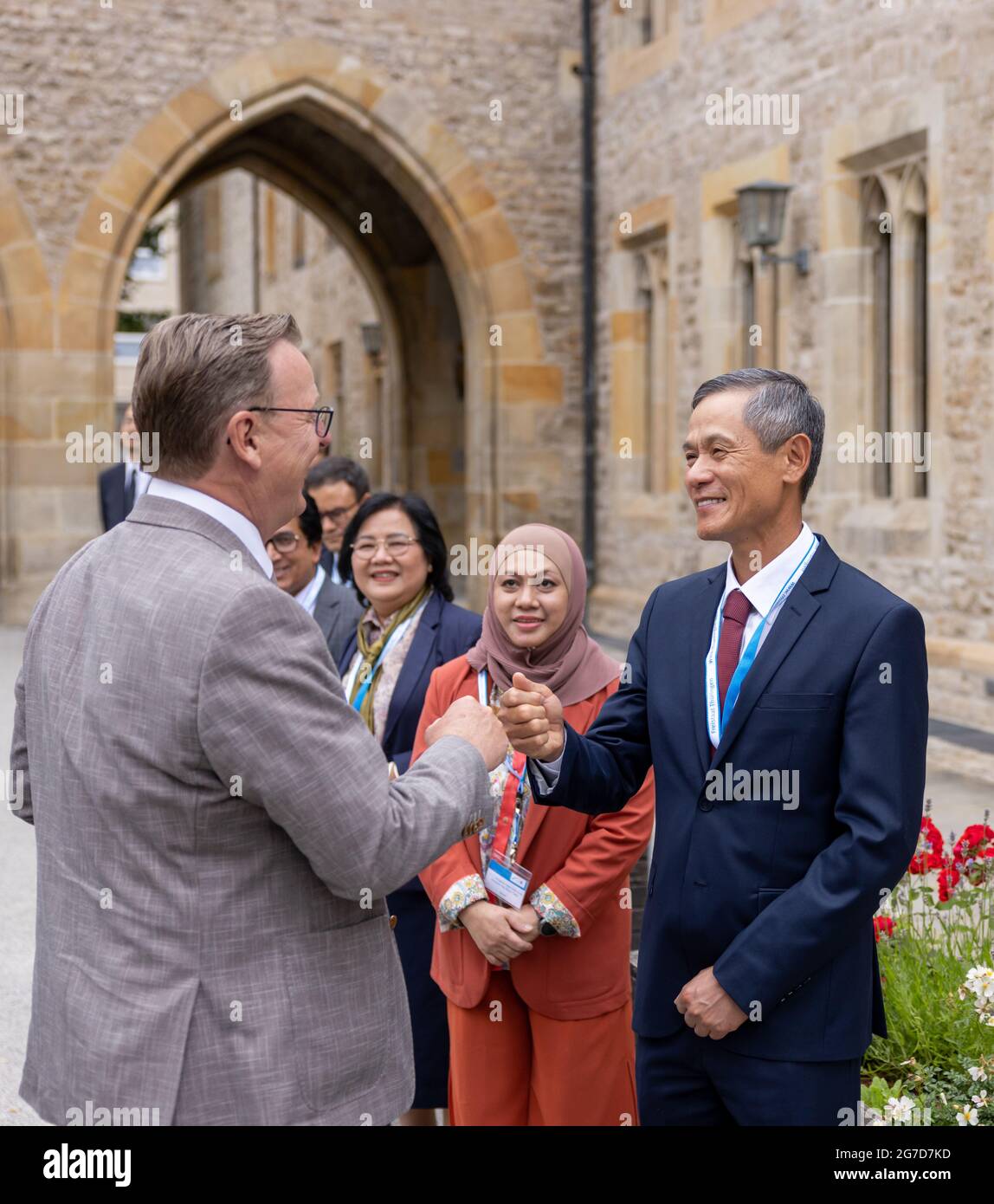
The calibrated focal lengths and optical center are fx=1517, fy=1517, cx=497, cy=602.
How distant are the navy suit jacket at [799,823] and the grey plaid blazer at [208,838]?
0.57 m

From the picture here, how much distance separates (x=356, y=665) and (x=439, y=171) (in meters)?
10.9

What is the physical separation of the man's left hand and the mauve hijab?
3.13 feet

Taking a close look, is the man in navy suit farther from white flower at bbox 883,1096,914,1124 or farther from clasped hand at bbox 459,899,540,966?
clasped hand at bbox 459,899,540,966

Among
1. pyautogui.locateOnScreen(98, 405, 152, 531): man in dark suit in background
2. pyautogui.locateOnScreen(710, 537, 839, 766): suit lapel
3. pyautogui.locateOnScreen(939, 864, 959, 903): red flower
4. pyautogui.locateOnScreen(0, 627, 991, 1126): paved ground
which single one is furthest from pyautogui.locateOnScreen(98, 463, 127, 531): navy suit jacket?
pyautogui.locateOnScreen(710, 537, 839, 766): suit lapel

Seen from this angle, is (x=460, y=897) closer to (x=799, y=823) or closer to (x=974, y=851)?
(x=799, y=823)

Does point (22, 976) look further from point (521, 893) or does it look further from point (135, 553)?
point (135, 553)

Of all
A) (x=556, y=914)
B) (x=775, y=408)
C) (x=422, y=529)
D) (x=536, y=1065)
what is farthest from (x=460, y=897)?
(x=775, y=408)

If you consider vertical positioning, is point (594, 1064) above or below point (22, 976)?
above

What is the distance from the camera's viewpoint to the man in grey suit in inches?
71.0

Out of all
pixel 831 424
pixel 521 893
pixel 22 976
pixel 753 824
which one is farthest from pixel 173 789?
pixel 831 424

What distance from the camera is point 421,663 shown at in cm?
374

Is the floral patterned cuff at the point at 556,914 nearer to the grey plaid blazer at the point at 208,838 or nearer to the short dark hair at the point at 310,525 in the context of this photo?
the grey plaid blazer at the point at 208,838

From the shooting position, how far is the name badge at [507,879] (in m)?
3.06

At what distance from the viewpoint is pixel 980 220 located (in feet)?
27.0
